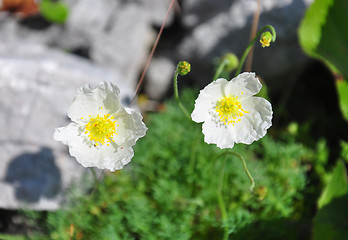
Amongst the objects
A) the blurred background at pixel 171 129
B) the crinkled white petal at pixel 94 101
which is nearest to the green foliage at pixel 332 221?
the blurred background at pixel 171 129

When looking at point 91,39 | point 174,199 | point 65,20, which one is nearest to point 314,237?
point 174,199

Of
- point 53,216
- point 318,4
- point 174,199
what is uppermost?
point 318,4

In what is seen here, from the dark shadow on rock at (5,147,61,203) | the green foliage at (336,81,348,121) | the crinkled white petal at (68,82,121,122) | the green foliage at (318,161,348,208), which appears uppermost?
the crinkled white petal at (68,82,121,122)

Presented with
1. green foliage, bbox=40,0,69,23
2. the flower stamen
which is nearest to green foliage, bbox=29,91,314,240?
the flower stamen

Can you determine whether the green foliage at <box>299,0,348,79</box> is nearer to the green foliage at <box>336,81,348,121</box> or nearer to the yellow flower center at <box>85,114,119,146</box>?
the green foliage at <box>336,81,348,121</box>

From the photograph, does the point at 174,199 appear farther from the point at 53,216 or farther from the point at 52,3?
the point at 52,3

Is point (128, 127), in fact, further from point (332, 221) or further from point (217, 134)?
point (332, 221)
